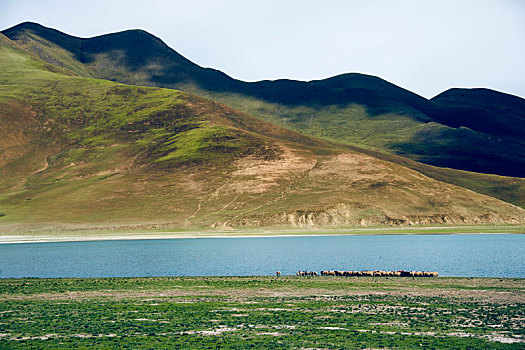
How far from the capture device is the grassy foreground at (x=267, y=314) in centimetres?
3100

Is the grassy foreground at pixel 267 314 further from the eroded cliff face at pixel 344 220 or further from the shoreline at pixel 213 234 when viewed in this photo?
the eroded cliff face at pixel 344 220

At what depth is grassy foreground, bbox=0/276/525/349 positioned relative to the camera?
31.0m

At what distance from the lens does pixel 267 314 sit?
3919 centimetres

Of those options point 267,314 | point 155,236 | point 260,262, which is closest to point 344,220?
point 155,236

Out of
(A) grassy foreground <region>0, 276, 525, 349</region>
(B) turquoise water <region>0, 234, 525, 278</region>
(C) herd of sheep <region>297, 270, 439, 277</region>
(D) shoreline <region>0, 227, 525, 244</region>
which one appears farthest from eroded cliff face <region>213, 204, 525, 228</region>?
(A) grassy foreground <region>0, 276, 525, 349</region>

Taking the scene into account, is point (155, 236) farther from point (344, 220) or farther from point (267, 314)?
point (267, 314)

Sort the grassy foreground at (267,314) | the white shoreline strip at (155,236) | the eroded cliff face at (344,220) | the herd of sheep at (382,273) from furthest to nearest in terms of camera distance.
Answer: the eroded cliff face at (344,220), the white shoreline strip at (155,236), the herd of sheep at (382,273), the grassy foreground at (267,314)

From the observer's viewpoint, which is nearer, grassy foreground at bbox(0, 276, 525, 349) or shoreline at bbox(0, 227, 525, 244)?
grassy foreground at bbox(0, 276, 525, 349)

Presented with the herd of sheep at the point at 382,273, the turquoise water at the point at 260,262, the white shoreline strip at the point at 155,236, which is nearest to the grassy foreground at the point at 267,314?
the herd of sheep at the point at 382,273

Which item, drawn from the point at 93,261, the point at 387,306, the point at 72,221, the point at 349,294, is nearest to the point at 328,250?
the point at 93,261

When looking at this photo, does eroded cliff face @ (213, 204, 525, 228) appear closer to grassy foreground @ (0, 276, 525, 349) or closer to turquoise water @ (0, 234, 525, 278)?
turquoise water @ (0, 234, 525, 278)

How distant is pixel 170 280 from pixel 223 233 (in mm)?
106885

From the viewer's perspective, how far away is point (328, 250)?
105 m

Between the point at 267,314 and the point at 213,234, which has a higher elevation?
the point at 267,314
